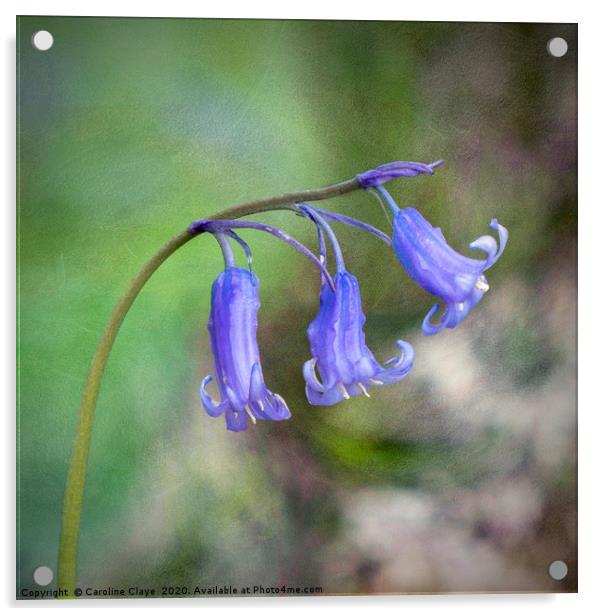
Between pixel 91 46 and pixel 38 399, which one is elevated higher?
pixel 91 46

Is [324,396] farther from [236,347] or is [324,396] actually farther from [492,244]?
[492,244]

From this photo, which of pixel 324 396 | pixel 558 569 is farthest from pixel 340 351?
pixel 558 569

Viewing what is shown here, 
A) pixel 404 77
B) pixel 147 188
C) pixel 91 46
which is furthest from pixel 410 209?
pixel 91 46

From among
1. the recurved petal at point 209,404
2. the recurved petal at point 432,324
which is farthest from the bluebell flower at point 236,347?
the recurved petal at point 432,324

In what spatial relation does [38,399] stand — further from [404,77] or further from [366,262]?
[404,77]

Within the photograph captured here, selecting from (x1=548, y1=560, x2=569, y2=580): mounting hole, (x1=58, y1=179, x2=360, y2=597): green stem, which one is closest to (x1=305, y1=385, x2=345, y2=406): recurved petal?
(x1=58, y1=179, x2=360, y2=597): green stem
